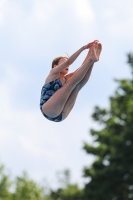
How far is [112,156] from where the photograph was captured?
42750 millimetres

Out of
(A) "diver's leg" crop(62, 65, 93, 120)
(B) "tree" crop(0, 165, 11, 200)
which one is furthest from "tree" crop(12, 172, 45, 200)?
(A) "diver's leg" crop(62, 65, 93, 120)

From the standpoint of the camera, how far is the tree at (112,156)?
42000mm

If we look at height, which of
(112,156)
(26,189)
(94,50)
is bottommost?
(94,50)

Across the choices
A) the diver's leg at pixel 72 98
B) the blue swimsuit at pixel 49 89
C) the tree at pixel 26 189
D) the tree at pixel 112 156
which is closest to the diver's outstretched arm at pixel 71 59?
the blue swimsuit at pixel 49 89

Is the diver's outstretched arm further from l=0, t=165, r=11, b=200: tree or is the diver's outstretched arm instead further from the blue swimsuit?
l=0, t=165, r=11, b=200: tree

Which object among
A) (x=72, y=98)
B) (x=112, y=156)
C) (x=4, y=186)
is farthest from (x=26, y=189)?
(x=72, y=98)

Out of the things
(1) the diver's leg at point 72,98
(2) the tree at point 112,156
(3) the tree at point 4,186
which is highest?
(3) the tree at point 4,186

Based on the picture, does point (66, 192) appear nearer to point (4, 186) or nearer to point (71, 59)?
point (4, 186)

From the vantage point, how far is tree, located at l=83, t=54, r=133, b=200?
138 feet

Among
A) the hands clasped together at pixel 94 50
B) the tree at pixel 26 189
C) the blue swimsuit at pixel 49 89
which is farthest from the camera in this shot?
the tree at pixel 26 189

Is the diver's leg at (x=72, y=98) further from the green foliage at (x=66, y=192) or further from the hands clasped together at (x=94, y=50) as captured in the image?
the green foliage at (x=66, y=192)

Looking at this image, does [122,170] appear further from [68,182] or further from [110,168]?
[68,182]

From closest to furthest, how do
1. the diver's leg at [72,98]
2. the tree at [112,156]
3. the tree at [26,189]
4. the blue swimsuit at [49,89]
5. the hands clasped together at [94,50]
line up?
the hands clasped together at [94,50] < the blue swimsuit at [49,89] < the diver's leg at [72,98] < the tree at [112,156] < the tree at [26,189]

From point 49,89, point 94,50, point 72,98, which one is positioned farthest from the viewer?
point 72,98
